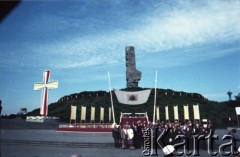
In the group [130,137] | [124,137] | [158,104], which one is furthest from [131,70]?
[130,137]

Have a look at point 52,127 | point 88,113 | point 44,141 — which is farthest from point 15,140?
point 88,113

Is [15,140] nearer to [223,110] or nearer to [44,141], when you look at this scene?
[44,141]

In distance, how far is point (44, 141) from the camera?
18.5 meters

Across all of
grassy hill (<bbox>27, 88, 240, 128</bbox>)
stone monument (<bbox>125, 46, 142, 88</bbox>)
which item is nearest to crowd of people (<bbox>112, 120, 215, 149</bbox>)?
grassy hill (<bbox>27, 88, 240, 128</bbox>)

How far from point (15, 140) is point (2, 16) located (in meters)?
19.0

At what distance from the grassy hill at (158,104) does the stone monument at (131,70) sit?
19.7 ft

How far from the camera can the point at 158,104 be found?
186 feet

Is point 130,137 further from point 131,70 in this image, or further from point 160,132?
point 131,70

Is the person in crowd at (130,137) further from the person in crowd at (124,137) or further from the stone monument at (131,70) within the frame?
the stone monument at (131,70)

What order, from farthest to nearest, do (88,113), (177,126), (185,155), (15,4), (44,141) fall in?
(88,113)
(44,141)
(177,126)
(185,155)
(15,4)

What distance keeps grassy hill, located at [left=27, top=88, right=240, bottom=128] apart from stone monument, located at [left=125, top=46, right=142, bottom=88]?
236 inches

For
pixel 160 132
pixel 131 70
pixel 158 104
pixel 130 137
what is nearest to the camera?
pixel 130 137

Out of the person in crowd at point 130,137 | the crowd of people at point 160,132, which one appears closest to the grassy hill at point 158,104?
the crowd of people at point 160,132

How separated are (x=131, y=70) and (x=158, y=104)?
11989mm
